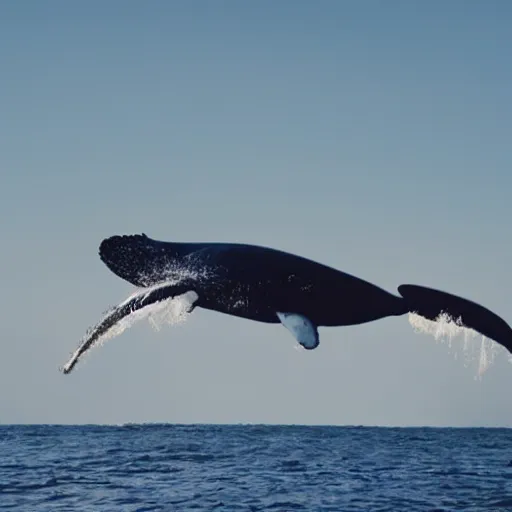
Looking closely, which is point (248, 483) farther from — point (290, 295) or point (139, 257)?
point (290, 295)

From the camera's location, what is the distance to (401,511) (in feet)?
72.4

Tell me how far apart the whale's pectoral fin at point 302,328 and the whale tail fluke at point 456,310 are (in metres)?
1.56

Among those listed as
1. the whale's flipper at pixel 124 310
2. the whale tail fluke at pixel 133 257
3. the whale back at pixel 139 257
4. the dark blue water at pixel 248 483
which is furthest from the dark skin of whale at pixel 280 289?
the dark blue water at pixel 248 483

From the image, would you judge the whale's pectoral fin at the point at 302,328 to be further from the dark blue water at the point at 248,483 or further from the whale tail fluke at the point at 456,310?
the dark blue water at the point at 248,483

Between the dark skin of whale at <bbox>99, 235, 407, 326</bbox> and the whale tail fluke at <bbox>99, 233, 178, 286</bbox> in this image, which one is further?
the whale tail fluke at <bbox>99, 233, 178, 286</bbox>

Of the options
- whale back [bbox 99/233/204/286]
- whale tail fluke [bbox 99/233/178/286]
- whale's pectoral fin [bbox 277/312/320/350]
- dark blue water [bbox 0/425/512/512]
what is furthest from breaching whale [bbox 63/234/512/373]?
dark blue water [bbox 0/425/512/512]

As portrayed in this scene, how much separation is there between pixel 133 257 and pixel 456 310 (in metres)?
5.32

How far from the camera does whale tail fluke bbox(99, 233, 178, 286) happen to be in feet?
49.1

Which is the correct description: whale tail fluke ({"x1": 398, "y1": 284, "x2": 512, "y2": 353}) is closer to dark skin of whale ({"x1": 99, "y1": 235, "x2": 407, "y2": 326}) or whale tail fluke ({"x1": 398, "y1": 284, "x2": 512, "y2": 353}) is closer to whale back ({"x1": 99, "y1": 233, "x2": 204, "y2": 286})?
dark skin of whale ({"x1": 99, "y1": 235, "x2": 407, "y2": 326})

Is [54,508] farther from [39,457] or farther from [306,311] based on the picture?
[39,457]

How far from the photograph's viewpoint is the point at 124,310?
1435 cm

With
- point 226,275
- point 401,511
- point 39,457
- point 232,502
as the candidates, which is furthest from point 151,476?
point 226,275

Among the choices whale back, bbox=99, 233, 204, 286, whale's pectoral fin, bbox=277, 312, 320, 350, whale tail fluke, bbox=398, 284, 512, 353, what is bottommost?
whale's pectoral fin, bbox=277, 312, 320, 350

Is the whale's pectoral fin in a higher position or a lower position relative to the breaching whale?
lower
